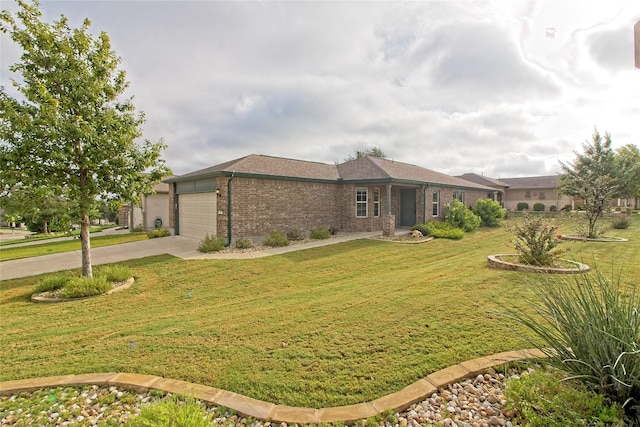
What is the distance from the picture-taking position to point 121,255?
11445 mm

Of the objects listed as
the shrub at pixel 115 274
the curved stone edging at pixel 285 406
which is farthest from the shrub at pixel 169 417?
the shrub at pixel 115 274

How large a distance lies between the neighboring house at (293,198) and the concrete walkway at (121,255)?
1.65 meters

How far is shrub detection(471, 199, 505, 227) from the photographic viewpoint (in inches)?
783

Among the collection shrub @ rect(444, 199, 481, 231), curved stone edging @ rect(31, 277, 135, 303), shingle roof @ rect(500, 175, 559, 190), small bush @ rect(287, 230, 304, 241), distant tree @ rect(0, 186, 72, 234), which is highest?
shingle roof @ rect(500, 175, 559, 190)

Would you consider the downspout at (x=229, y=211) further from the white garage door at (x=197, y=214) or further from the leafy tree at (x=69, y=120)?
the leafy tree at (x=69, y=120)

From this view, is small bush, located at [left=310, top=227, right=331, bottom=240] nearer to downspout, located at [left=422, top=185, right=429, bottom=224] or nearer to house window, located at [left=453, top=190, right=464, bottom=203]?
downspout, located at [left=422, top=185, right=429, bottom=224]

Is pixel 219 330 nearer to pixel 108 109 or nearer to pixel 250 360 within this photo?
pixel 250 360

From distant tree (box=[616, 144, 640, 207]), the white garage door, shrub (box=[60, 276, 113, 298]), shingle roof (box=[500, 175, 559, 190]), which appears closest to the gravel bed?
shrub (box=[60, 276, 113, 298])

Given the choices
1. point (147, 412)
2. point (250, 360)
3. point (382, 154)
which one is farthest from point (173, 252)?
point (382, 154)

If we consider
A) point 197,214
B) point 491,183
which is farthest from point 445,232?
point 491,183

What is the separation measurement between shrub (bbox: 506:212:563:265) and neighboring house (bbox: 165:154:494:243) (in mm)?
7216

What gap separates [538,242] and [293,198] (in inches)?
407

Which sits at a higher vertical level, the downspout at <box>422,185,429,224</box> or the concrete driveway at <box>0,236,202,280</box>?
the downspout at <box>422,185,429,224</box>

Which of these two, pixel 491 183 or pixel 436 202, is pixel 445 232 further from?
pixel 491 183
